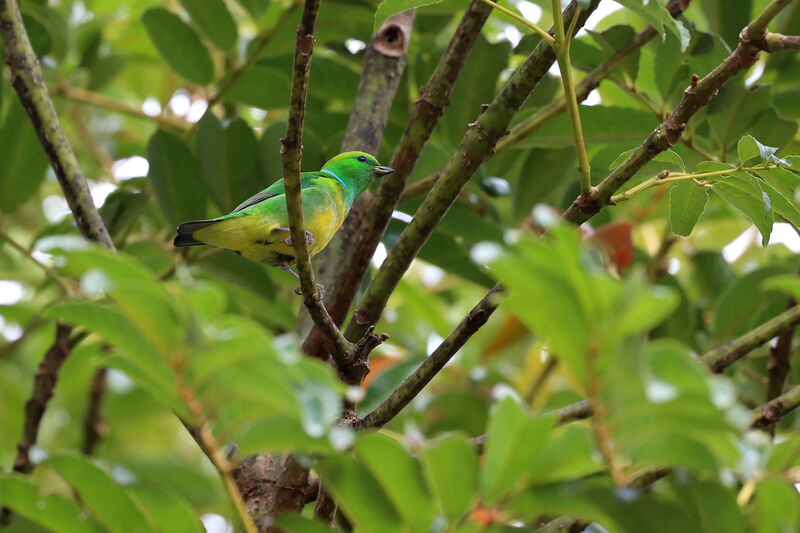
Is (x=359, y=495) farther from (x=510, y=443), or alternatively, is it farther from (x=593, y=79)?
(x=593, y=79)

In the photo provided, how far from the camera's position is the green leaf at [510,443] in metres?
1.15

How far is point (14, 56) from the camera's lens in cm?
251

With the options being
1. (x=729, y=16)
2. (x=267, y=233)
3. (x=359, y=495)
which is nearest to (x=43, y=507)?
(x=359, y=495)

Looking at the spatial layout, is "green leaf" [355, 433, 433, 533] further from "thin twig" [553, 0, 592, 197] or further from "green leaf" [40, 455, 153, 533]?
"thin twig" [553, 0, 592, 197]

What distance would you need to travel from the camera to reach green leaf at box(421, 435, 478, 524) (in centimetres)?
119

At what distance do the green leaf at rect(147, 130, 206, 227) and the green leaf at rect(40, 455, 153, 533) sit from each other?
1.84m

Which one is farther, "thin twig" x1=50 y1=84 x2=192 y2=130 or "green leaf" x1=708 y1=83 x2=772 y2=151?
"thin twig" x1=50 y1=84 x2=192 y2=130

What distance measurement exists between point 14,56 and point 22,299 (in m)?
2.60

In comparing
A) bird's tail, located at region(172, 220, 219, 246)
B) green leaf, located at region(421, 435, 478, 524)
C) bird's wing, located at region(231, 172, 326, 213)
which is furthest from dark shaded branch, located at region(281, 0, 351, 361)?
bird's wing, located at region(231, 172, 326, 213)

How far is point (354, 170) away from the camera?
3162 millimetres

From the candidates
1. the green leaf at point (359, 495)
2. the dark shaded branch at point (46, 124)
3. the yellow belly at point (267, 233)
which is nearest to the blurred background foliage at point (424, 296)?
the green leaf at point (359, 495)

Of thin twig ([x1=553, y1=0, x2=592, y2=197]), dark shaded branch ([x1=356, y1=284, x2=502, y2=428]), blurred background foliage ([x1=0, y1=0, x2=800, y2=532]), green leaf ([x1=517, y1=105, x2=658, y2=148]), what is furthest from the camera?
green leaf ([x1=517, y1=105, x2=658, y2=148])

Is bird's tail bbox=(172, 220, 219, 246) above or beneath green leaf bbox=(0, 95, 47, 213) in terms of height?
beneath

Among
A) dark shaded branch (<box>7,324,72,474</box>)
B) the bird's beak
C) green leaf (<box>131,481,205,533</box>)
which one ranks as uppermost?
the bird's beak
